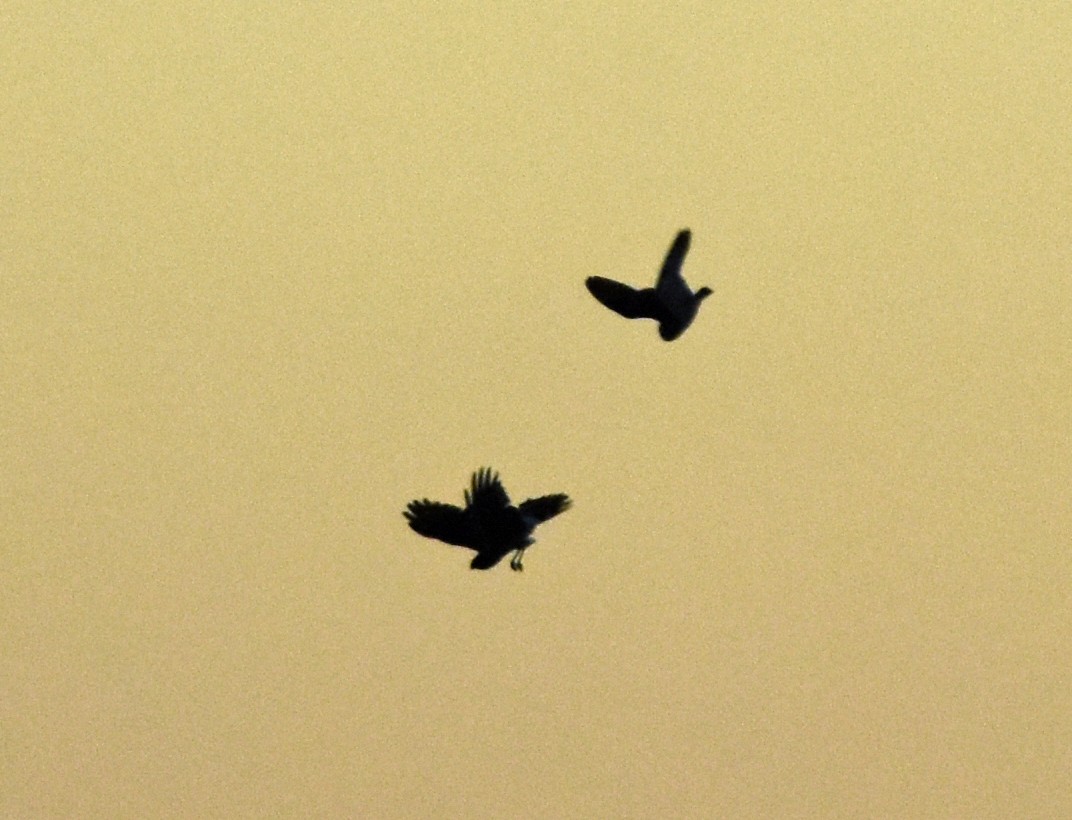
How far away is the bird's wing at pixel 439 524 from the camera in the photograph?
76.4 ft

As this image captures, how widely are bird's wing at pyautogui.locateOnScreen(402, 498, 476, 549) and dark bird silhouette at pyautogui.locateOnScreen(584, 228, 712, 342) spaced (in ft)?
7.10

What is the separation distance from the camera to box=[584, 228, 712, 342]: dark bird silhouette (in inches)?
917

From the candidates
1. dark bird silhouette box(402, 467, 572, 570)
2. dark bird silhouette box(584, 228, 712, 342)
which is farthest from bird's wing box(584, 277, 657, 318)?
dark bird silhouette box(402, 467, 572, 570)

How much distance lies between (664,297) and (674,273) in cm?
24

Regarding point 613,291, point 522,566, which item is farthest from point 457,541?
point 613,291

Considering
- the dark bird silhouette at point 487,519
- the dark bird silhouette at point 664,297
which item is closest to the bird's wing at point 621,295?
the dark bird silhouette at point 664,297

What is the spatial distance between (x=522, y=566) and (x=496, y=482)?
0.81 meters

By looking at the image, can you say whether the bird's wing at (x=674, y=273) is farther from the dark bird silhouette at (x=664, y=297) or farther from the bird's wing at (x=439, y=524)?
the bird's wing at (x=439, y=524)

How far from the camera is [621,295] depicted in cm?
2336

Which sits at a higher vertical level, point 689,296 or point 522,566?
point 689,296

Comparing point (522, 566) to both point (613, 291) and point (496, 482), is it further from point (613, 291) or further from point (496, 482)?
point (613, 291)

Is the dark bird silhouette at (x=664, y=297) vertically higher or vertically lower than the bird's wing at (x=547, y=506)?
higher

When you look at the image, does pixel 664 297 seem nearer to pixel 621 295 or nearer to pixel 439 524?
pixel 621 295

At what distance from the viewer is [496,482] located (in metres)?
23.0
